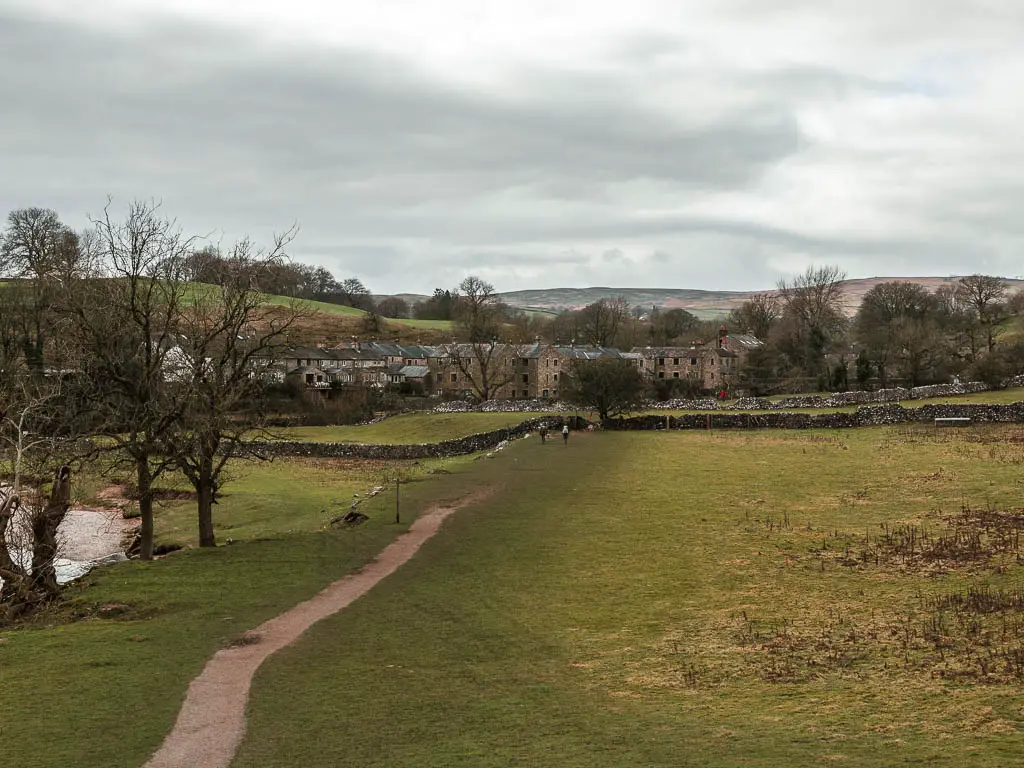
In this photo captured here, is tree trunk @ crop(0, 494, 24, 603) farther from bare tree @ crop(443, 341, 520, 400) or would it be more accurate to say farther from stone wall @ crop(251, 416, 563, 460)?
bare tree @ crop(443, 341, 520, 400)

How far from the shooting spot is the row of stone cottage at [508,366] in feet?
374

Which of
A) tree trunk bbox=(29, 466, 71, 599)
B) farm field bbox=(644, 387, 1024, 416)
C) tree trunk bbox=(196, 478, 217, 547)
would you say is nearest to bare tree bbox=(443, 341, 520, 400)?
farm field bbox=(644, 387, 1024, 416)

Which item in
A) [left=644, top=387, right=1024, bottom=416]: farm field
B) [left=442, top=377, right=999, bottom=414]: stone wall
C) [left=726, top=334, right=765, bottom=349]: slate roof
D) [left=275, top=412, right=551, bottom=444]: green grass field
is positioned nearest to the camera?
[left=644, top=387, right=1024, bottom=416]: farm field

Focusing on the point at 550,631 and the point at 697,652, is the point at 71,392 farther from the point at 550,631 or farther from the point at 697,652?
the point at 697,652

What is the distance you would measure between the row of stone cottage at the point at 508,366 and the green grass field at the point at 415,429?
936 inches

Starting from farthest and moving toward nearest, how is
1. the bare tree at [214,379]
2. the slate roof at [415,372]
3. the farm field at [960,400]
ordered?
the slate roof at [415,372] < the farm field at [960,400] < the bare tree at [214,379]

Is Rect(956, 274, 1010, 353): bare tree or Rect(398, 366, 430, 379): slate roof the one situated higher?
Rect(956, 274, 1010, 353): bare tree

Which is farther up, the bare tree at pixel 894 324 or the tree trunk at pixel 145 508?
the bare tree at pixel 894 324

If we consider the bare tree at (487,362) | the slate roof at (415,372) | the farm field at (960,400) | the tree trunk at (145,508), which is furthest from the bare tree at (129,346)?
the slate roof at (415,372)

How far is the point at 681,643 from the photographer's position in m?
17.5

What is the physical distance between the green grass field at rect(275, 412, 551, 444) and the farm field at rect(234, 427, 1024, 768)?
40217mm

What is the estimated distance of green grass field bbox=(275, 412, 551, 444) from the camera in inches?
2904

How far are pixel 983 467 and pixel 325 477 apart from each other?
1393 inches

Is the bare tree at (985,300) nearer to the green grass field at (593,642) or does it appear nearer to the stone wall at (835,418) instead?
the stone wall at (835,418)
